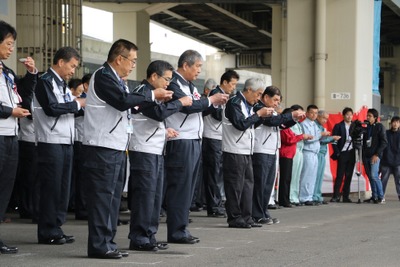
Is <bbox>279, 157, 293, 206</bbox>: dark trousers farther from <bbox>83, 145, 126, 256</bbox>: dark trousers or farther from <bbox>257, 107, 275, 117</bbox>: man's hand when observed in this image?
<bbox>83, 145, 126, 256</bbox>: dark trousers

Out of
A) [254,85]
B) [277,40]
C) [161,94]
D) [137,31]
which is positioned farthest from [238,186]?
[137,31]

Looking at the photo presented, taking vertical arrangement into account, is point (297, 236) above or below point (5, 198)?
below

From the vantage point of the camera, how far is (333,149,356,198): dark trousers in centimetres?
1677

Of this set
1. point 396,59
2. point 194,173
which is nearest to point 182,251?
point 194,173

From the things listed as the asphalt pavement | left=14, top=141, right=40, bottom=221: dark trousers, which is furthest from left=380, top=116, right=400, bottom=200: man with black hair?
left=14, top=141, right=40, bottom=221: dark trousers

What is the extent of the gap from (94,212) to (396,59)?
39876 millimetres

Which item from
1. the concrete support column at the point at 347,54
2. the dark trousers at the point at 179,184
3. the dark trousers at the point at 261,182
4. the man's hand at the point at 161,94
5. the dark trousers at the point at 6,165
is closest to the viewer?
the man's hand at the point at 161,94

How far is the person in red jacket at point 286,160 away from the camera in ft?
48.6

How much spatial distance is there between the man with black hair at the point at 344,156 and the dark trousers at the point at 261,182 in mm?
5619

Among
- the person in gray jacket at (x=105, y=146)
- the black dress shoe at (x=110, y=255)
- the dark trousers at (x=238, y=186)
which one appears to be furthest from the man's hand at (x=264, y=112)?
the black dress shoe at (x=110, y=255)

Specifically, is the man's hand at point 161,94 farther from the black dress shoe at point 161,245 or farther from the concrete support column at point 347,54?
the concrete support column at point 347,54

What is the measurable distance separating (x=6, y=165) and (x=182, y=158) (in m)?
1.96

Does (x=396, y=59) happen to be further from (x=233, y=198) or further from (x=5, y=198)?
(x=5, y=198)

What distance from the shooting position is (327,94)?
1933 centimetres
